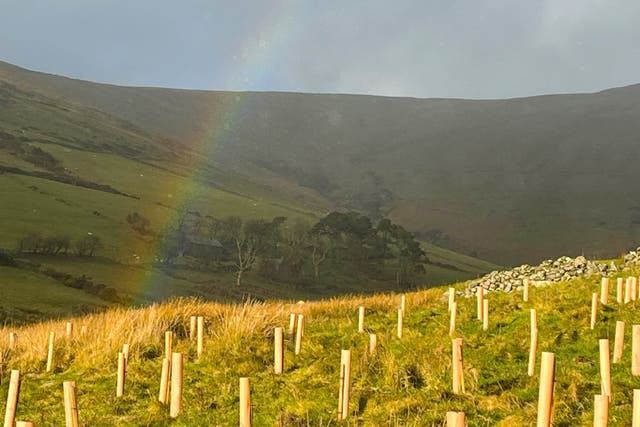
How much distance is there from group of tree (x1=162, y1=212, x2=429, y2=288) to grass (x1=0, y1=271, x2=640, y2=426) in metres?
77.1

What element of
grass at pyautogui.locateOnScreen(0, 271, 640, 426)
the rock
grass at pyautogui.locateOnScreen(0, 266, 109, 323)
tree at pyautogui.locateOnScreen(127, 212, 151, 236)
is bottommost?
grass at pyautogui.locateOnScreen(0, 266, 109, 323)

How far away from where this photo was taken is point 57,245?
3159 inches

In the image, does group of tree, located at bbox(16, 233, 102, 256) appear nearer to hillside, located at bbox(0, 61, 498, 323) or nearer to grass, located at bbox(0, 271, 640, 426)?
hillside, located at bbox(0, 61, 498, 323)

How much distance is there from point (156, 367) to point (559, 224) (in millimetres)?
192590

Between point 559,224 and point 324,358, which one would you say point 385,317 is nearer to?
point 324,358

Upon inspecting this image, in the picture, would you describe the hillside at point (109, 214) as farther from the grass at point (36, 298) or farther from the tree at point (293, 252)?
the tree at point (293, 252)

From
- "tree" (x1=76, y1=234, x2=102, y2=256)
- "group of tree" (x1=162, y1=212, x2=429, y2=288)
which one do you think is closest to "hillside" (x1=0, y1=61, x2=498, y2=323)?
"tree" (x1=76, y1=234, x2=102, y2=256)

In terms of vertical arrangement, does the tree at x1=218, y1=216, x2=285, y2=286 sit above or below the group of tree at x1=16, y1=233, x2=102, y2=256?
above

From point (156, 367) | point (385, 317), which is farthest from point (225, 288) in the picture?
point (156, 367)

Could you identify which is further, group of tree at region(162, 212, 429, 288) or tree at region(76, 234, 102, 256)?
group of tree at region(162, 212, 429, 288)

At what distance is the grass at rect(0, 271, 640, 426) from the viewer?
29.0 ft

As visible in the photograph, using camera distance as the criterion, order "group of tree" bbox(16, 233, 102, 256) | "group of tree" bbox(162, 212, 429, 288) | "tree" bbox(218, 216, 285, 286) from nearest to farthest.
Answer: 1. "group of tree" bbox(16, 233, 102, 256)
2. "group of tree" bbox(162, 212, 429, 288)
3. "tree" bbox(218, 216, 285, 286)

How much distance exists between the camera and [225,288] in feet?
263

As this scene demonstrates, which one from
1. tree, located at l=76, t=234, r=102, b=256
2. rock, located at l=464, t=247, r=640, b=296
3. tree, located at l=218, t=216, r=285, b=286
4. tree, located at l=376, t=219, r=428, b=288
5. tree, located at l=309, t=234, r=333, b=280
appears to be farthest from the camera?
tree, located at l=376, t=219, r=428, b=288
